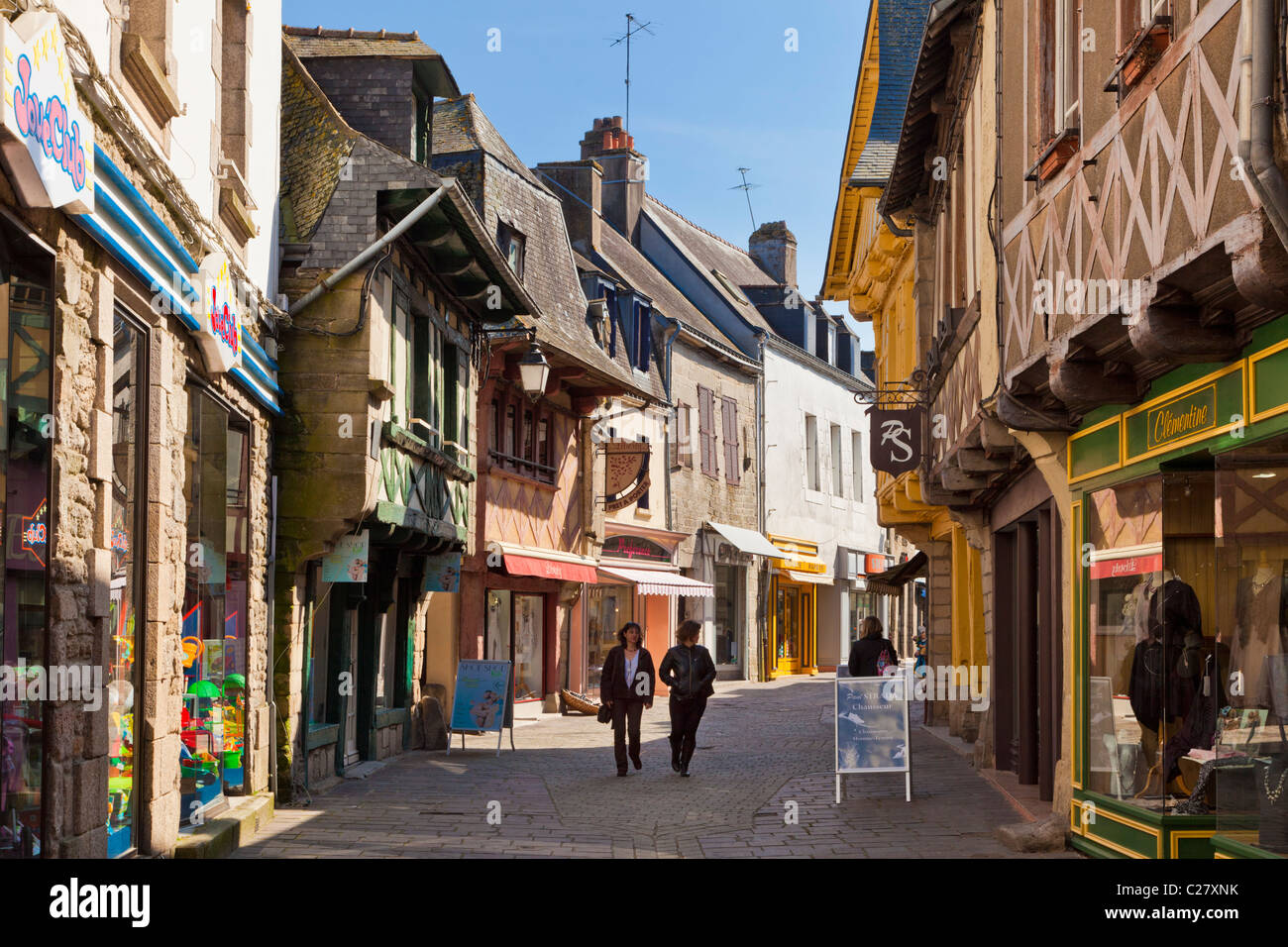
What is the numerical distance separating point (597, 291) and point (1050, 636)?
15304 mm

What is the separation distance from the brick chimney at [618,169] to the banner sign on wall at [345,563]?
21775 mm

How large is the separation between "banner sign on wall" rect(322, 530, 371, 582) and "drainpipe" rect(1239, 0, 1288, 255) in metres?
8.63

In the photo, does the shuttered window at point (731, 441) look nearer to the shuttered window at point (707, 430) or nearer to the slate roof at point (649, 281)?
the shuttered window at point (707, 430)

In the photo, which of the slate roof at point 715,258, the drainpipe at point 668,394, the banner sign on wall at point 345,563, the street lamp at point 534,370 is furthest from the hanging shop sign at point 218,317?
the slate roof at point 715,258

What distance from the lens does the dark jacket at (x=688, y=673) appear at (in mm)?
14211

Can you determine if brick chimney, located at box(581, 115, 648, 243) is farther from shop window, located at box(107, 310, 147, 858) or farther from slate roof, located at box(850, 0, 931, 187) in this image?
shop window, located at box(107, 310, 147, 858)

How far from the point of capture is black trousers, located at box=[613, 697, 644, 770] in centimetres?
1424

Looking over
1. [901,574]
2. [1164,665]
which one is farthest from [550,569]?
[1164,665]

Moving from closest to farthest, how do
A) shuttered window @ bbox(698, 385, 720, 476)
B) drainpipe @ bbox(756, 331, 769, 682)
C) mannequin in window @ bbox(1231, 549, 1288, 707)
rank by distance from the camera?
mannequin in window @ bbox(1231, 549, 1288, 707) → shuttered window @ bbox(698, 385, 720, 476) → drainpipe @ bbox(756, 331, 769, 682)

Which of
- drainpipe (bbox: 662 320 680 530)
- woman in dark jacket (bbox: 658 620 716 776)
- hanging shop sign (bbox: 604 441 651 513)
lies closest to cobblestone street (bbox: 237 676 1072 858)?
woman in dark jacket (bbox: 658 620 716 776)

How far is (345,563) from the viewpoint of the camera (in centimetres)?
1248

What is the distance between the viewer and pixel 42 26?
5605 millimetres

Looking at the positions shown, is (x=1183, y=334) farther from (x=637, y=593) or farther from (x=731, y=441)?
(x=731, y=441)
